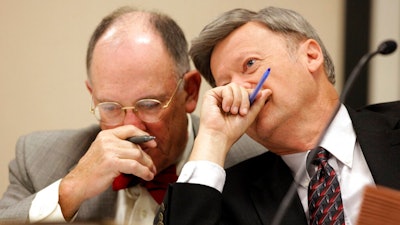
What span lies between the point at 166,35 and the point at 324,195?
25.7 inches

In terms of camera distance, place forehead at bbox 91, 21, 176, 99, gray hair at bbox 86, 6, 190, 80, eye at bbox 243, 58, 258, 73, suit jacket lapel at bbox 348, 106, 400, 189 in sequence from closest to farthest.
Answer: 1. suit jacket lapel at bbox 348, 106, 400, 189
2. eye at bbox 243, 58, 258, 73
3. forehead at bbox 91, 21, 176, 99
4. gray hair at bbox 86, 6, 190, 80

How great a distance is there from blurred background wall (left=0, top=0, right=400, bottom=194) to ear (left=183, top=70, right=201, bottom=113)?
50 cm

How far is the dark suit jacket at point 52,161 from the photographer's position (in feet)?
5.81

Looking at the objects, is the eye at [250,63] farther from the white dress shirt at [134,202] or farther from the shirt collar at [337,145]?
the white dress shirt at [134,202]

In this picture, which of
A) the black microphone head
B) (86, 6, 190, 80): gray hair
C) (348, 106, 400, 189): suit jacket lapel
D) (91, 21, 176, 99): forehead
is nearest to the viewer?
the black microphone head

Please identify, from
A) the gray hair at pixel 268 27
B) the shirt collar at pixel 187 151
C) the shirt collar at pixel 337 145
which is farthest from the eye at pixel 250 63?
the shirt collar at pixel 187 151

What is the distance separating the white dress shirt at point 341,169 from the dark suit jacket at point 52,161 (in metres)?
0.37

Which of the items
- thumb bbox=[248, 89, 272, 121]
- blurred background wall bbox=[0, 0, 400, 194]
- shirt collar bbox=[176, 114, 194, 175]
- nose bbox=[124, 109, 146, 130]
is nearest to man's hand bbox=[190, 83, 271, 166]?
thumb bbox=[248, 89, 272, 121]

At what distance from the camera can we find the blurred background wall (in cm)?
229

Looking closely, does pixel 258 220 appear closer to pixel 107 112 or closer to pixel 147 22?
pixel 107 112

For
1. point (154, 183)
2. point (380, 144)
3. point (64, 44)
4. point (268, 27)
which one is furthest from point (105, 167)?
point (64, 44)

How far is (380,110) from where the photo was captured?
64.9 inches

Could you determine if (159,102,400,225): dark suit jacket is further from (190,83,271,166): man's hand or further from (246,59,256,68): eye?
(246,59,256,68): eye

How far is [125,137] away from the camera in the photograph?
1592 mm
